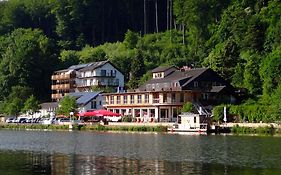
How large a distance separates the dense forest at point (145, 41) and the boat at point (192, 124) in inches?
218

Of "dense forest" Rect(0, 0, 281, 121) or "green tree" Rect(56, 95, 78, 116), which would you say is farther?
"green tree" Rect(56, 95, 78, 116)

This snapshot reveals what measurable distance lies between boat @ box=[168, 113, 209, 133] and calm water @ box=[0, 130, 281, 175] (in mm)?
13176

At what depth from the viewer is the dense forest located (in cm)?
7662

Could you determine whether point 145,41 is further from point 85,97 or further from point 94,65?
point 85,97

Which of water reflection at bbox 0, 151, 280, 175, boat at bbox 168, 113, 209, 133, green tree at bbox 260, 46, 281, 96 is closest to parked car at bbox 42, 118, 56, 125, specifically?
boat at bbox 168, 113, 209, 133

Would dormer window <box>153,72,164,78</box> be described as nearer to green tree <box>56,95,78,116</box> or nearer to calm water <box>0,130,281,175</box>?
green tree <box>56,95,78,116</box>

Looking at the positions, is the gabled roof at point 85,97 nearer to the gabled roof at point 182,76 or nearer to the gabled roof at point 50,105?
the gabled roof at point 50,105

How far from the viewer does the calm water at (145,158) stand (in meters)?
29.8

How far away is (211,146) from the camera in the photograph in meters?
42.7

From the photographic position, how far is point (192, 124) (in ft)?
203

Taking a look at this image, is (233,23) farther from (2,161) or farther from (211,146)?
(2,161)

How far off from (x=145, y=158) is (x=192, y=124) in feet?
88.8

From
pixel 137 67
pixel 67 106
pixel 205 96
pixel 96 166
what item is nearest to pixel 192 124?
pixel 205 96

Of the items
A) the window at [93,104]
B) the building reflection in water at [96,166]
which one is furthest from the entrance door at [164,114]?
the building reflection in water at [96,166]
